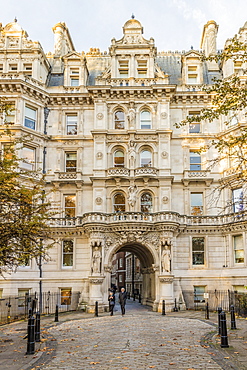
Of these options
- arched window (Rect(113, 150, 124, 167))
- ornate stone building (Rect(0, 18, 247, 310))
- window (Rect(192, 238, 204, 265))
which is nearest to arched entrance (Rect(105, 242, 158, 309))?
ornate stone building (Rect(0, 18, 247, 310))

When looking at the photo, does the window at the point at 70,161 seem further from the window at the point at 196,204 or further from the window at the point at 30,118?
the window at the point at 196,204

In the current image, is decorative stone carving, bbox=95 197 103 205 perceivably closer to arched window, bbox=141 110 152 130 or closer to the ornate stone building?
the ornate stone building

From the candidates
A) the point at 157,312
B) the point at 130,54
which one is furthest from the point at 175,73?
the point at 157,312

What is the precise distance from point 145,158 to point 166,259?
855 centimetres

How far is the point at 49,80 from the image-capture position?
114 ft

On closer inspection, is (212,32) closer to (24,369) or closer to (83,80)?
(83,80)

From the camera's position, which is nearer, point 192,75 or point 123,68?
point 123,68

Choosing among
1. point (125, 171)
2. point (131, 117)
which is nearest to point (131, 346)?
point (125, 171)

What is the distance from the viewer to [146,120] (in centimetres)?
3155

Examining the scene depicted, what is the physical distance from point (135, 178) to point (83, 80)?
403 inches

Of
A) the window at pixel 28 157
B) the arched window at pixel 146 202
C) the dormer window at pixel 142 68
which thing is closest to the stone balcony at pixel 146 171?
the arched window at pixel 146 202

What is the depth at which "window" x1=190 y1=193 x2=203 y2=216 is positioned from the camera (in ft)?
100

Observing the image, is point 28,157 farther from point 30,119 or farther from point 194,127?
point 194,127

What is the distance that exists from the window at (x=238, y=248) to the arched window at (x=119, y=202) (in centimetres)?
898
